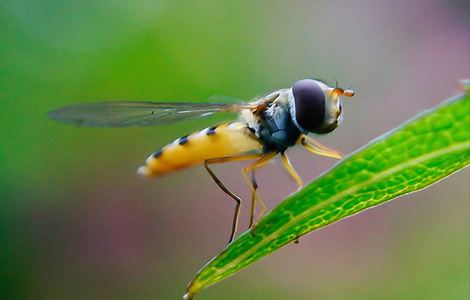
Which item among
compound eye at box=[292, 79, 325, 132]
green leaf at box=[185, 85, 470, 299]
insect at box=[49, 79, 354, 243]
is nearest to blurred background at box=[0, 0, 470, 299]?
insect at box=[49, 79, 354, 243]

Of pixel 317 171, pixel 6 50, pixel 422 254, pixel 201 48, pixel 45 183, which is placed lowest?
pixel 422 254

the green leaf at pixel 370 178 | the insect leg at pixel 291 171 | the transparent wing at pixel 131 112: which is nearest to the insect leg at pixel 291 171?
the insect leg at pixel 291 171

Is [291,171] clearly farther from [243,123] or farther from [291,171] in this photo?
[243,123]

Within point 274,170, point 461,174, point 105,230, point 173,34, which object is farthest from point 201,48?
point 461,174

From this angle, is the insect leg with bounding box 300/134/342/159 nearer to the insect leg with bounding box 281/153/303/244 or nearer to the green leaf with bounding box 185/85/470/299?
the insect leg with bounding box 281/153/303/244

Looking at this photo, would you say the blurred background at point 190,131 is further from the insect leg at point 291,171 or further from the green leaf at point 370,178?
the green leaf at point 370,178

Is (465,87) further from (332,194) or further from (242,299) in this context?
(242,299)
